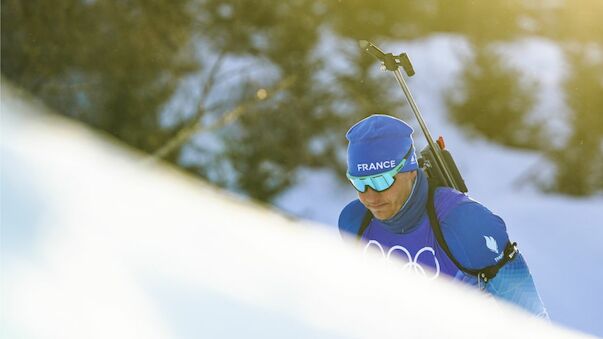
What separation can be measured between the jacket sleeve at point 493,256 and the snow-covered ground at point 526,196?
6064 millimetres

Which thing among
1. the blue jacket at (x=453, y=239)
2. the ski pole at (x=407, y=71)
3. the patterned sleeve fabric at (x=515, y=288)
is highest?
the ski pole at (x=407, y=71)

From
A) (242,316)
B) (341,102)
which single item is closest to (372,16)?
(341,102)

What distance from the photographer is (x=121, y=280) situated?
229 inches

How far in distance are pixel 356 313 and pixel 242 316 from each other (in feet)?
3.23

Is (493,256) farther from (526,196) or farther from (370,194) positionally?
(526,196)

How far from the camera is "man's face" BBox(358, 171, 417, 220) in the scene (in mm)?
3230

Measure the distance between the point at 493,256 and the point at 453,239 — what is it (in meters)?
0.18

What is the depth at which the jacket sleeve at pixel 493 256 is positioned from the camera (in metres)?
3.00

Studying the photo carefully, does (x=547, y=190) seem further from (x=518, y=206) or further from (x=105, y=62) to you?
(x=105, y=62)

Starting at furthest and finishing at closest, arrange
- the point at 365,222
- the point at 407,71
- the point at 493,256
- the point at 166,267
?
1. the point at 166,267
2. the point at 407,71
3. the point at 365,222
4. the point at 493,256

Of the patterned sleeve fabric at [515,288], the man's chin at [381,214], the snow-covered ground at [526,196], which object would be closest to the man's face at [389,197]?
the man's chin at [381,214]

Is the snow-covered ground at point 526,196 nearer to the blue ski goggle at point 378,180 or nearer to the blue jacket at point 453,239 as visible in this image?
the blue jacket at point 453,239

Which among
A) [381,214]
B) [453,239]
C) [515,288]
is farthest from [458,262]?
[381,214]

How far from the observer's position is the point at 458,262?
3098 mm
